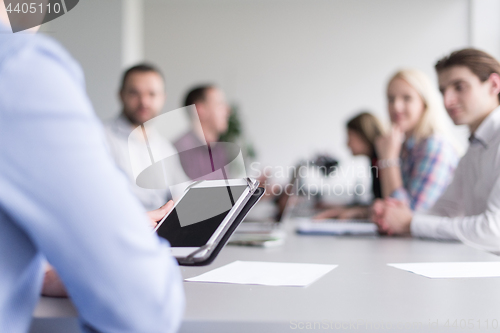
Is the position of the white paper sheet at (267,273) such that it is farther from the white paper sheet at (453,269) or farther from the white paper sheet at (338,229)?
the white paper sheet at (338,229)

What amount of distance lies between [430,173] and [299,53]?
4.04 m

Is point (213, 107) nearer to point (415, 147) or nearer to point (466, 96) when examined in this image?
point (415, 147)

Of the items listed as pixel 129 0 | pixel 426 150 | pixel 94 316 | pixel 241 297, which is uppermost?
pixel 129 0

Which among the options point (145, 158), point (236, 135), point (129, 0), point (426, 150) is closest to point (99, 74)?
point (129, 0)

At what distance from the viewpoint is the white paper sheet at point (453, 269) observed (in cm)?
85

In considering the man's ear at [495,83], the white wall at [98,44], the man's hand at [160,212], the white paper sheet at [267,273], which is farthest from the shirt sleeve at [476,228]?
the white wall at [98,44]

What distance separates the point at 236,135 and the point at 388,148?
2.98 meters

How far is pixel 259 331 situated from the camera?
56 centimetres

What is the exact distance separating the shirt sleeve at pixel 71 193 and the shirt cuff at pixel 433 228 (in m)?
1.25

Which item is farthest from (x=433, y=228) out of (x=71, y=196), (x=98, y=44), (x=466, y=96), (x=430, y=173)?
(x=98, y=44)

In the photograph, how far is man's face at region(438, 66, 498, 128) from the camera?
1456 millimetres

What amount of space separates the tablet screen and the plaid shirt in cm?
145

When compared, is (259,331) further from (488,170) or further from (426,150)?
(426,150)

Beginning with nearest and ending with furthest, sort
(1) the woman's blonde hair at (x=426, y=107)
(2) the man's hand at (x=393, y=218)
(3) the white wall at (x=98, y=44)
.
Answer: (2) the man's hand at (x=393, y=218) → (1) the woman's blonde hair at (x=426, y=107) → (3) the white wall at (x=98, y=44)
